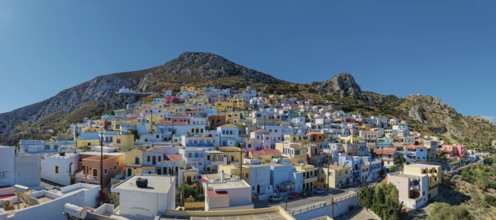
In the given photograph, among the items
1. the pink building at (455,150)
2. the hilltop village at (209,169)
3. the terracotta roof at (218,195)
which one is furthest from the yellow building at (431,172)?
the terracotta roof at (218,195)

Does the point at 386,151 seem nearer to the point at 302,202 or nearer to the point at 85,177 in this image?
the point at 302,202

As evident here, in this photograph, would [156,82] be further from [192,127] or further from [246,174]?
[246,174]

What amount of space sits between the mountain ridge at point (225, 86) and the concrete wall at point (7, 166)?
72.1 metres

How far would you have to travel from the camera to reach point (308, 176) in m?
32.8

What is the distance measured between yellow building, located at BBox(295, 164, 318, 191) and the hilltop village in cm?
10

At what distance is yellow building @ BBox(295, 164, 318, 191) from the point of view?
106 feet

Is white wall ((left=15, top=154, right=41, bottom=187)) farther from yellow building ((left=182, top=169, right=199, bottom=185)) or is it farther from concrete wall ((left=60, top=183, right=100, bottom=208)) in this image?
yellow building ((left=182, top=169, right=199, bottom=185))

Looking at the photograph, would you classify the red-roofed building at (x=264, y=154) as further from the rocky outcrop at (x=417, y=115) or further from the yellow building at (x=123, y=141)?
the rocky outcrop at (x=417, y=115)

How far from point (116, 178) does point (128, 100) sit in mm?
63838

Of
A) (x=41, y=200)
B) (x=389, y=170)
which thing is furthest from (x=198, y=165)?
(x=389, y=170)

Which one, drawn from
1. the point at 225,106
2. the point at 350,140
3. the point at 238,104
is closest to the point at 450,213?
the point at 350,140

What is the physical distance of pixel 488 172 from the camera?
4988 centimetres

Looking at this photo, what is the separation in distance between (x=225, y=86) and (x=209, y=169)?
2552 inches

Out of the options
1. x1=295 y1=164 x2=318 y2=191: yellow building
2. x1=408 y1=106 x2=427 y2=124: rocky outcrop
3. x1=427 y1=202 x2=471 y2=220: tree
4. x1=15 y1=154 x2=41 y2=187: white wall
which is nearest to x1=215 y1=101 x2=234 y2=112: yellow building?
x1=295 y1=164 x2=318 y2=191: yellow building
